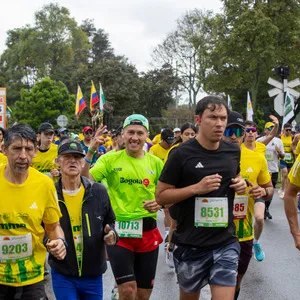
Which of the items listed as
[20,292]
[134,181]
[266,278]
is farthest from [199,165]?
[266,278]

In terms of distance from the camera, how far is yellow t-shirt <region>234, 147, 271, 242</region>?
5.65m

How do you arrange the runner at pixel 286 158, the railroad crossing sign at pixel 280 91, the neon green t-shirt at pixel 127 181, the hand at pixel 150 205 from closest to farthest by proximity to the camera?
1. the hand at pixel 150 205
2. the neon green t-shirt at pixel 127 181
3. the runner at pixel 286 158
4. the railroad crossing sign at pixel 280 91

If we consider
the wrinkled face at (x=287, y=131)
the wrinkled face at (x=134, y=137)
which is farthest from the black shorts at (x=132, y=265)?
the wrinkled face at (x=287, y=131)

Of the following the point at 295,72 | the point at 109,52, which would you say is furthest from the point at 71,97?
the point at 109,52

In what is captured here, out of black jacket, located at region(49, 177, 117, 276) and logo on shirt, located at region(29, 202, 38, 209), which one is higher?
logo on shirt, located at region(29, 202, 38, 209)

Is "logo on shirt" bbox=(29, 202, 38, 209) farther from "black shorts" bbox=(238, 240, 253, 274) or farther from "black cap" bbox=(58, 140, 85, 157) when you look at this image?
"black shorts" bbox=(238, 240, 253, 274)

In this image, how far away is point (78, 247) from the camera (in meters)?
4.50

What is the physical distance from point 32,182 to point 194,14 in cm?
5022

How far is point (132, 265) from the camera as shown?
17.3 ft

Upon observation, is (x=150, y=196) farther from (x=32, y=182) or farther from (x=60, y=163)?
(x=32, y=182)

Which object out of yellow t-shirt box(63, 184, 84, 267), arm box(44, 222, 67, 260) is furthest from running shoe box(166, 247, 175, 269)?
arm box(44, 222, 67, 260)

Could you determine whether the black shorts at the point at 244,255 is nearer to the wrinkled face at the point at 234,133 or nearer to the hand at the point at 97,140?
the wrinkled face at the point at 234,133

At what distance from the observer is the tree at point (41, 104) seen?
5141 cm

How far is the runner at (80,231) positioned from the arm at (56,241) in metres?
0.31
